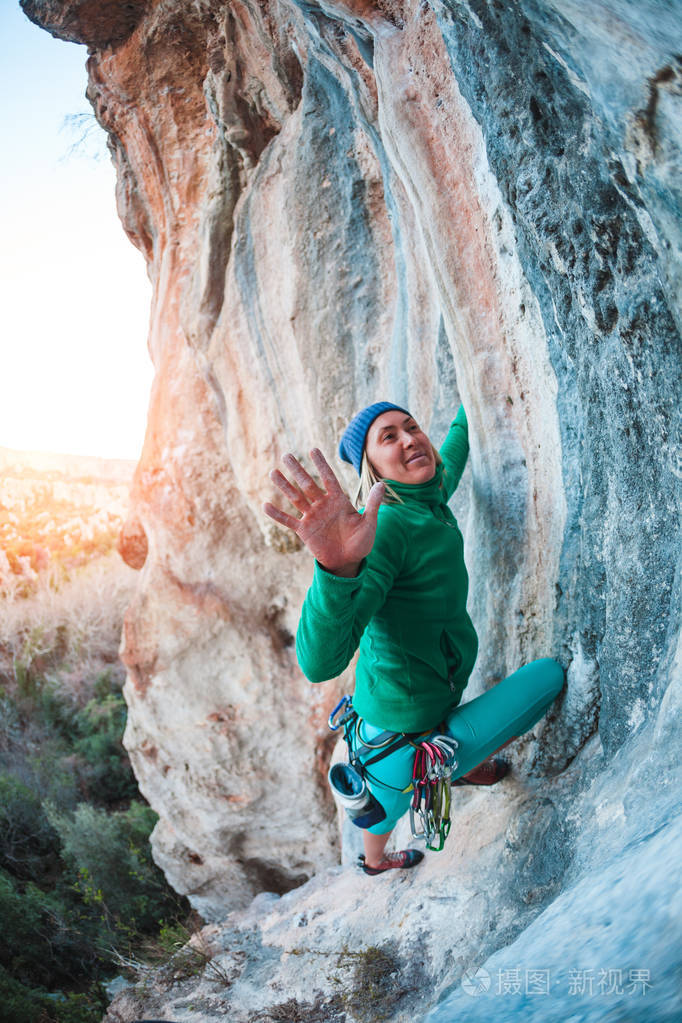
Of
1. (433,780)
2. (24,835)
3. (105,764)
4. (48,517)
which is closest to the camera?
(433,780)

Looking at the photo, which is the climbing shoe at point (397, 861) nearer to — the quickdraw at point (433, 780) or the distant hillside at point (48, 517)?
the quickdraw at point (433, 780)

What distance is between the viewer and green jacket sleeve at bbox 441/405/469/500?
2996 millimetres

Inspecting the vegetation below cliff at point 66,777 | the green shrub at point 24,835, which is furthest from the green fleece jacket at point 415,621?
the green shrub at point 24,835

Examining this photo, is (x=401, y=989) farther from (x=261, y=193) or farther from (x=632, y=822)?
(x=261, y=193)

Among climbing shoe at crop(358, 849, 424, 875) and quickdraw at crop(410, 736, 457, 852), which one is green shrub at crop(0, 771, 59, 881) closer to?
climbing shoe at crop(358, 849, 424, 875)

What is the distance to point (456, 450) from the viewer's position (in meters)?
3.05

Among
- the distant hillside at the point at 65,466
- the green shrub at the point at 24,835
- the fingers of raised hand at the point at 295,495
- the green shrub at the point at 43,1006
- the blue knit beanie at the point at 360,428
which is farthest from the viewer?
the distant hillside at the point at 65,466

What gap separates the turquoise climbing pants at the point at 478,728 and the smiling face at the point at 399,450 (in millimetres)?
836

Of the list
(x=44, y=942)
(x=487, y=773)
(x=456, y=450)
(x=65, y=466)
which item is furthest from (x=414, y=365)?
(x=65, y=466)

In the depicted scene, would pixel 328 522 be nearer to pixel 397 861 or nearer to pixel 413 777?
pixel 413 777

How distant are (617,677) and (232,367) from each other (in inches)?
128

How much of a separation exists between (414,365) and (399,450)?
1.20m

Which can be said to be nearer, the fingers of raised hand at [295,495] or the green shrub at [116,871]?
the fingers of raised hand at [295,495]

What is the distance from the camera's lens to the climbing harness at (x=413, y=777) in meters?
2.23
